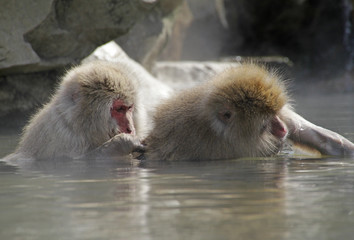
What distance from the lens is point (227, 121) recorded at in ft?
15.6

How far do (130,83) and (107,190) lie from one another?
94.0 inches

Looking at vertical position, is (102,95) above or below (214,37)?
below

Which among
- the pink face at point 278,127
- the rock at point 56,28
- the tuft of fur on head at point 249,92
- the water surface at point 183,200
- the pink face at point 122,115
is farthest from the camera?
the rock at point 56,28

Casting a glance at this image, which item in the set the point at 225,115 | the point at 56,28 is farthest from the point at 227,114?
the point at 56,28

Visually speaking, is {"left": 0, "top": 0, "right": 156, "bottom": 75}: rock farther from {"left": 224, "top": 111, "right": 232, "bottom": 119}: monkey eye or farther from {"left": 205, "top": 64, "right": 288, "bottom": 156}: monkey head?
{"left": 224, "top": 111, "right": 232, "bottom": 119}: monkey eye

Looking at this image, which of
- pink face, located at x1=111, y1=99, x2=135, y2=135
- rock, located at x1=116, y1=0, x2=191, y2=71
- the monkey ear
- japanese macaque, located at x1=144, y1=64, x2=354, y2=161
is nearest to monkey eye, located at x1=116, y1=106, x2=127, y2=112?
pink face, located at x1=111, y1=99, x2=135, y2=135

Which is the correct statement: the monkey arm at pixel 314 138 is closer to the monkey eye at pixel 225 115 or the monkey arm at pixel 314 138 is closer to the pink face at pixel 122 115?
the monkey eye at pixel 225 115

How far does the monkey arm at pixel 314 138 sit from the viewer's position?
507 centimetres

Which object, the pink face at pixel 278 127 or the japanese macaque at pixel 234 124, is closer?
the japanese macaque at pixel 234 124

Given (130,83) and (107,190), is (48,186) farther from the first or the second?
(130,83)

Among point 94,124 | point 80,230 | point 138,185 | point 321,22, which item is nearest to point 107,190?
point 138,185

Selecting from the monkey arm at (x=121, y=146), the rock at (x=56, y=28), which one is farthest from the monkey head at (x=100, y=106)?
the rock at (x=56, y=28)

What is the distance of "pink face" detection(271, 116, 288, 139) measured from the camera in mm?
4895

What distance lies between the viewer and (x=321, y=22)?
18.4 m
